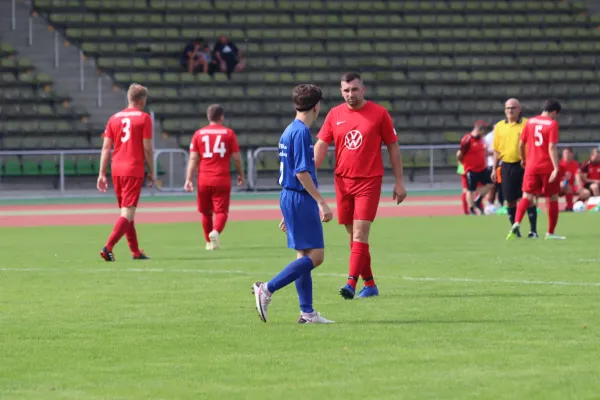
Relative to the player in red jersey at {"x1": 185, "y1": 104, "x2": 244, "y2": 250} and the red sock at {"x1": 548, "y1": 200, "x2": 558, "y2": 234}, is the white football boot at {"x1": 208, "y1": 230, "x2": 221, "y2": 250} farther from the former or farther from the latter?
the red sock at {"x1": 548, "y1": 200, "x2": 558, "y2": 234}

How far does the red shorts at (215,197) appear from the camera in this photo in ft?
56.5

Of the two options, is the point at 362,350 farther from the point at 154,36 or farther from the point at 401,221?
the point at 154,36

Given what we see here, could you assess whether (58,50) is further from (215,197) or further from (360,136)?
(360,136)

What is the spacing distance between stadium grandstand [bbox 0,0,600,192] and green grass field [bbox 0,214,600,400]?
21.4 metres

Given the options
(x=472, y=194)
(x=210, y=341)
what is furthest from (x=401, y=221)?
(x=210, y=341)

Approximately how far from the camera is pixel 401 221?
23.5 meters

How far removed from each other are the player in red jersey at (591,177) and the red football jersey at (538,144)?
962 centimetres

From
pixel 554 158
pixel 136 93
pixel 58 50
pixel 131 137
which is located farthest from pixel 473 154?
pixel 58 50

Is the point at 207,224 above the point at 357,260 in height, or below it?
below

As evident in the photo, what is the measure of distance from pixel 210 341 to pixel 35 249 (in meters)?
9.85

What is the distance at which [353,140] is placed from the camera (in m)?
11.2

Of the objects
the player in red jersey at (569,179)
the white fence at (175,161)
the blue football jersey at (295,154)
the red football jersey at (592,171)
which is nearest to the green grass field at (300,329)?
the blue football jersey at (295,154)

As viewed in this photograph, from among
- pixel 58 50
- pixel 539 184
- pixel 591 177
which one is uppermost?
pixel 58 50

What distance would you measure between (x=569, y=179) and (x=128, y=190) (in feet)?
44.7
